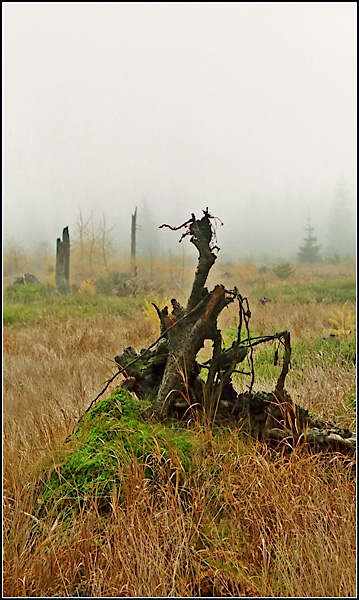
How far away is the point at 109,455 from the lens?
0.98m

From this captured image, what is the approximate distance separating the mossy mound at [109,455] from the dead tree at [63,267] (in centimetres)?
383

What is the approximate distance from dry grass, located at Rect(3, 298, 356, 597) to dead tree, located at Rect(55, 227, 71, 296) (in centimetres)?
368

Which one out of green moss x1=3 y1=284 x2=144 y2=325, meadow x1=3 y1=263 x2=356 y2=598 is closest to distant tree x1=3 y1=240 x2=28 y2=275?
green moss x1=3 y1=284 x2=144 y2=325

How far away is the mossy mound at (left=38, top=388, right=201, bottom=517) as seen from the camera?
3.13ft

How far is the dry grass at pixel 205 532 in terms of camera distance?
0.81 metres

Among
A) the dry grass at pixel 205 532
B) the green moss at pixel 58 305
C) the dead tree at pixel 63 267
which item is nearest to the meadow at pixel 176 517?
the dry grass at pixel 205 532

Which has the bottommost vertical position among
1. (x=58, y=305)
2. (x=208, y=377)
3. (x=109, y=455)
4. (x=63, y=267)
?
(x=109, y=455)

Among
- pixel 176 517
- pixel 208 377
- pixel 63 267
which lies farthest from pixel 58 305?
pixel 176 517

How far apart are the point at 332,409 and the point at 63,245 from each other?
3.71m

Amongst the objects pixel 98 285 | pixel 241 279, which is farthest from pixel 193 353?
pixel 98 285

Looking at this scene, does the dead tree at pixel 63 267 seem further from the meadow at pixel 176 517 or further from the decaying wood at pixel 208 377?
the decaying wood at pixel 208 377

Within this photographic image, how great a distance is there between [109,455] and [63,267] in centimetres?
414

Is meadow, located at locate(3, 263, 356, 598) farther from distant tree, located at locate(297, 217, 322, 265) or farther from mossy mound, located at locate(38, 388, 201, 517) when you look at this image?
distant tree, located at locate(297, 217, 322, 265)

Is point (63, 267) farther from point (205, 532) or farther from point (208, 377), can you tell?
point (205, 532)
